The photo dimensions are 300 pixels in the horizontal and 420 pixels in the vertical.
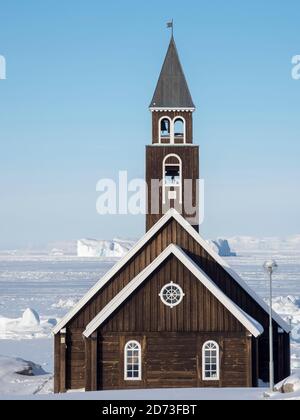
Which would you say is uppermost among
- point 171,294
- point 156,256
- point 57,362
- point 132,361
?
point 156,256

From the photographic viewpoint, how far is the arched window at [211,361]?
100 feet

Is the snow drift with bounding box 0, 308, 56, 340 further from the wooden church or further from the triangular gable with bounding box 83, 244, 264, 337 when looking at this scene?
the triangular gable with bounding box 83, 244, 264, 337

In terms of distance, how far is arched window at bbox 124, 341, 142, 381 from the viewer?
30.6 metres

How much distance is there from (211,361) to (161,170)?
7.72 metres

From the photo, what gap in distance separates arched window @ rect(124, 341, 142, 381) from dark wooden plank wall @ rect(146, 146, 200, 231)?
5.01 m

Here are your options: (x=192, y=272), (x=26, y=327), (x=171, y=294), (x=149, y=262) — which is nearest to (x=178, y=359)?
(x=171, y=294)

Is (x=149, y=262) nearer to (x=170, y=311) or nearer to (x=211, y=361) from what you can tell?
(x=170, y=311)

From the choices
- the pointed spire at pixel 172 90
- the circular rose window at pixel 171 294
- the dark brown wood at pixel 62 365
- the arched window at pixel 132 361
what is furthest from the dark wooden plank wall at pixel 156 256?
the pointed spire at pixel 172 90

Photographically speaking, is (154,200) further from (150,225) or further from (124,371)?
(124,371)

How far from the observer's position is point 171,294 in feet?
100

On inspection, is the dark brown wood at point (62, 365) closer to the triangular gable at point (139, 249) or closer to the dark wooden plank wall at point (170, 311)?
the triangular gable at point (139, 249)

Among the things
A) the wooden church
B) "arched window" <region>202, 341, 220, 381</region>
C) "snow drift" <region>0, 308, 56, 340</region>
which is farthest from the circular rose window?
"snow drift" <region>0, 308, 56, 340</region>
